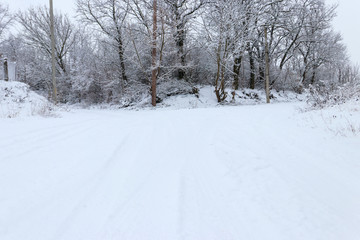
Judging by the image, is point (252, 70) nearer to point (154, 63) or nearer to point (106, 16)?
point (154, 63)

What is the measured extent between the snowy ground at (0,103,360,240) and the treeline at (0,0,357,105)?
34.3 ft

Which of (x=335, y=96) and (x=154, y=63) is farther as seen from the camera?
(x=154, y=63)

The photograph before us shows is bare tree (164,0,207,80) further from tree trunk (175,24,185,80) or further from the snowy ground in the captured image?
the snowy ground

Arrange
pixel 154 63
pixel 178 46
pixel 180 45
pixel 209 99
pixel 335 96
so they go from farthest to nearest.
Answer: pixel 209 99
pixel 180 45
pixel 178 46
pixel 154 63
pixel 335 96

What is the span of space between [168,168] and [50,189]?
52.1 inches

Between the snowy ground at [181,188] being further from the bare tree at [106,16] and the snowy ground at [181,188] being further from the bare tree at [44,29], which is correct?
the bare tree at [44,29]

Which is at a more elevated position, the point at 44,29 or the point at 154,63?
the point at 44,29

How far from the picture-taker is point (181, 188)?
2.01m

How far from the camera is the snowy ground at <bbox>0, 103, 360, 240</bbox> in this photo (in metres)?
1.40

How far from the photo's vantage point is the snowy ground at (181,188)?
1402 millimetres

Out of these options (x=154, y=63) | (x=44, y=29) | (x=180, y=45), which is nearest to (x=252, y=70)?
(x=180, y=45)

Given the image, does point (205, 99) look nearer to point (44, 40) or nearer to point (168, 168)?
point (168, 168)

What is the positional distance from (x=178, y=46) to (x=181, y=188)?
13579 millimetres

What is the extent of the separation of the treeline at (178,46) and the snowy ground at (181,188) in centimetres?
1045
